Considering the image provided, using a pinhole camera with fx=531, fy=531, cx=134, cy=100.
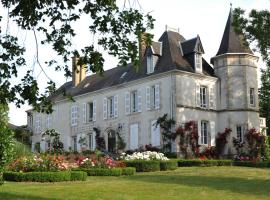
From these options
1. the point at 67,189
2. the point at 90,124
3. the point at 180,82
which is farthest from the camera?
the point at 90,124

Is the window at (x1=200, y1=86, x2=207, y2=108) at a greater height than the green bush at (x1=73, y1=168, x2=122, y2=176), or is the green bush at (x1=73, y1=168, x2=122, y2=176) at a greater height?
the window at (x1=200, y1=86, x2=207, y2=108)

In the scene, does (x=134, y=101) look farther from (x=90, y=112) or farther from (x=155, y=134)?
(x=90, y=112)

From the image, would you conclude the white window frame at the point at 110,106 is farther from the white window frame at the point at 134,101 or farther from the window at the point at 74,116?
the window at the point at 74,116

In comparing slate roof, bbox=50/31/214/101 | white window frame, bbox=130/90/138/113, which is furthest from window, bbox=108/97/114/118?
white window frame, bbox=130/90/138/113

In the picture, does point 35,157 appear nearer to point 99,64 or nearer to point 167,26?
point 99,64

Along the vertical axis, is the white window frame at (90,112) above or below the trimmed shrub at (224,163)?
above

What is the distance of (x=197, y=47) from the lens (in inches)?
1316

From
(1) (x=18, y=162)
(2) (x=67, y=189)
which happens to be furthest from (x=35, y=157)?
(2) (x=67, y=189)

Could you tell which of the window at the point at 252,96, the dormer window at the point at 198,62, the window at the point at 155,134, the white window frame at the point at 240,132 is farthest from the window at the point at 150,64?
the white window frame at the point at 240,132

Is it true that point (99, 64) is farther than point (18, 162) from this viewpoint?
No

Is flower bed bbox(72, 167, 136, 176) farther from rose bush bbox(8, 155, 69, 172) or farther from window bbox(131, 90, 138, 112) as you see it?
window bbox(131, 90, 138, 112)

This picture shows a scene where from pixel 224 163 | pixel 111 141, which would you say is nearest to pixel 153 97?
pixel 111 141

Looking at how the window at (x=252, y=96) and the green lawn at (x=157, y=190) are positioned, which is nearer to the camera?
the green lawn at (x=157, y=190)

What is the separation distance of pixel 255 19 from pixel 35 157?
9.42m
